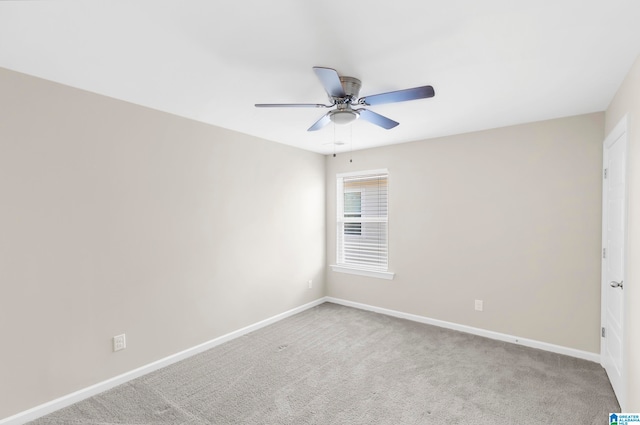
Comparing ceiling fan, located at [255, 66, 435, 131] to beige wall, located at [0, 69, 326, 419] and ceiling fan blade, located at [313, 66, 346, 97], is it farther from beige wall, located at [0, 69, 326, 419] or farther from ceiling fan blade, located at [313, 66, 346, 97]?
beige wall, located at [0, 69, 326, 419]

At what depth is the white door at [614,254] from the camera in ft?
7.59

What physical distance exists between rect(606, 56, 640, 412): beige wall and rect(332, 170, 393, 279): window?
8.40 ft

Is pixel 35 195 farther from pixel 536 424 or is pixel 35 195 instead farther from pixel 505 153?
pixel 505 153

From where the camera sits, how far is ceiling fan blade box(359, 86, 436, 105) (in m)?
2.00

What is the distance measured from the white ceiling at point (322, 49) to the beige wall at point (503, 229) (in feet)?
2.06

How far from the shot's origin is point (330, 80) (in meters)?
1.92

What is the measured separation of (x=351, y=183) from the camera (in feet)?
Result: 16.4

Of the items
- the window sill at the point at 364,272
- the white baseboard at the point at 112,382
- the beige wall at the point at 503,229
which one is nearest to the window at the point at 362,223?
the window sill at the point at 364,272

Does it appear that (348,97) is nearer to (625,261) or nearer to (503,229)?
(625,261)

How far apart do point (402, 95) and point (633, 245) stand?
1.79 metres

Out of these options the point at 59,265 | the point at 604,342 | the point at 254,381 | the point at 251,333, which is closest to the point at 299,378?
the point at 254,381

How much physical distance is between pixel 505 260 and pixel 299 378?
8.43 ft

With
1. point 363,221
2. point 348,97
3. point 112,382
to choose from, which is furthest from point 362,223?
point 112,382

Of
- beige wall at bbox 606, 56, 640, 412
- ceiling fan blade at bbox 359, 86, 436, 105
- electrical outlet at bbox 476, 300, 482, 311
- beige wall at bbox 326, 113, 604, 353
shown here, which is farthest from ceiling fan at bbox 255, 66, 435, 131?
electrical outlet at bbox 476, 300, 482, 311
